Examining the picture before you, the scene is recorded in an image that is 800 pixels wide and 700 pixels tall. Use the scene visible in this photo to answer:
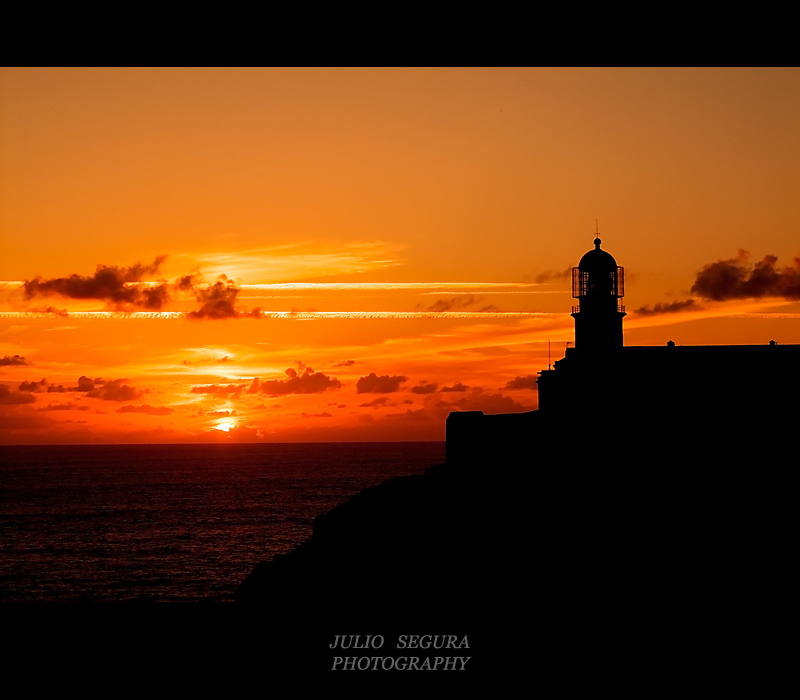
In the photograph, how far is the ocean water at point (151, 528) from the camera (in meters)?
45.8

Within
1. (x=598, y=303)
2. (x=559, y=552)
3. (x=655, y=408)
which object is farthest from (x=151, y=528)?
(x=559, y=552)

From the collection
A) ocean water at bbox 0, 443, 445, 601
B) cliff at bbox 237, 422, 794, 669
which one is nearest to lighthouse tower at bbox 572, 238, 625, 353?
cliff at bbox 237, 422, 794, 669

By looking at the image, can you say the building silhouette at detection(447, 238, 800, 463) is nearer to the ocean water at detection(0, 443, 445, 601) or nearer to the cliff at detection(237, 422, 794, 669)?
the cliff at detection(237, 422, 794, 669)

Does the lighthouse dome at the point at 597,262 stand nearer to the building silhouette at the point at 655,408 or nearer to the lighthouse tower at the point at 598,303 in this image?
the lighthouse tower at the point at 598,303

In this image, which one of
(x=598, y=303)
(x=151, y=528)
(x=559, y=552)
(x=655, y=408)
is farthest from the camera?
(x=151, y=528)

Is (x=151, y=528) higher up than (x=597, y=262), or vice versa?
(x=597, y=262)

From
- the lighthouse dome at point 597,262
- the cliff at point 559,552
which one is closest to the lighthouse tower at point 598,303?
the lighthouse dome at point 597,262

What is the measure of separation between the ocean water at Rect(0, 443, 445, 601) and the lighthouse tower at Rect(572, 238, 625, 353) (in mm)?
21975

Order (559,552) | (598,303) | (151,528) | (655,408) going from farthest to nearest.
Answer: (151,528) → (598,303) → (655,408) → (559,552)

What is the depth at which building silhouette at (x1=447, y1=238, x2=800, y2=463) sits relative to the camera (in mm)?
16672

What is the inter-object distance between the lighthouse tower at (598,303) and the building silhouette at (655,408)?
3.86 m

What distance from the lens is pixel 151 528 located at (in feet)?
231

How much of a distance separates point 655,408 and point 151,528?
58315mm

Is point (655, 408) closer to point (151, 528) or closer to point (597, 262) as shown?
point (597, 262)
